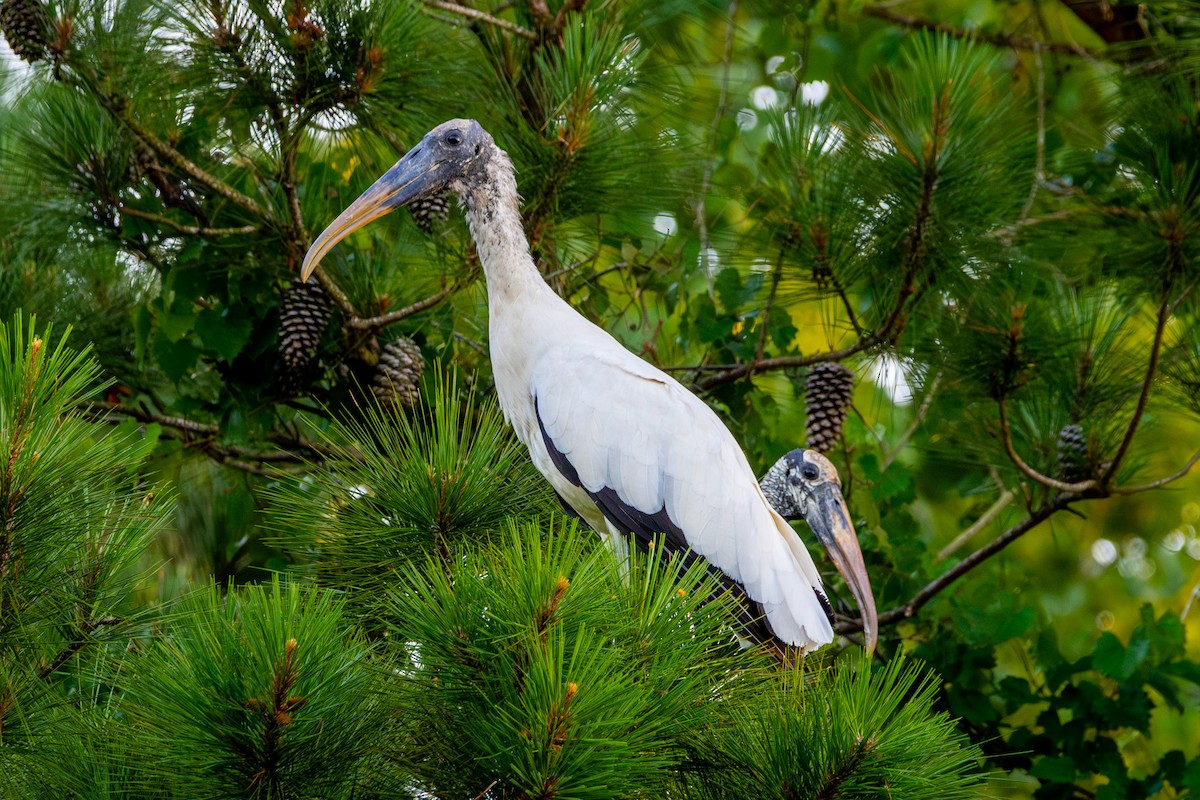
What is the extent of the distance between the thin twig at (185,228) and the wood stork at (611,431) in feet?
0.78

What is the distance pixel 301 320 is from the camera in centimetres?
388

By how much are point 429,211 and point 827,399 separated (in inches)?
51.6

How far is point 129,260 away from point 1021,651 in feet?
10.2

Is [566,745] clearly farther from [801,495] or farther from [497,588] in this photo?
[801,495]

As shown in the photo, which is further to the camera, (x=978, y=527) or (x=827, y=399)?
(x=978, y=527)

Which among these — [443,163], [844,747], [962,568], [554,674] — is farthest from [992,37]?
[554,674]

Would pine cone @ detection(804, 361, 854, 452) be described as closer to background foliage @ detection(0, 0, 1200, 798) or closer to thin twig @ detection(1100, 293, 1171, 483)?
background foliage @ detection(0, 0, 1200, 798)

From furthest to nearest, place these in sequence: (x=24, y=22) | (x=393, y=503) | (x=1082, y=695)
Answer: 1. (x=1082, y=695)
2. (x=24, y=22)
3. (x=393, y=503)

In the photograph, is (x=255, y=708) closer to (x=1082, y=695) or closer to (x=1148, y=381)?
(x=1148, y=381)

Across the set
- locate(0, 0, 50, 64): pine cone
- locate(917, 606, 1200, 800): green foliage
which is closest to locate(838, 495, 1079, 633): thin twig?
locate(917, 606, 1200, 800): green foliage

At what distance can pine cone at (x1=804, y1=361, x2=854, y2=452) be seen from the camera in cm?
400

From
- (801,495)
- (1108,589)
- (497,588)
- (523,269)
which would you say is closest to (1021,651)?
(801,495)

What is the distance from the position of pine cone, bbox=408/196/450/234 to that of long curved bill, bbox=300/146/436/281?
234 millimetres

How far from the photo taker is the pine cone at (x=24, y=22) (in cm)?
331
